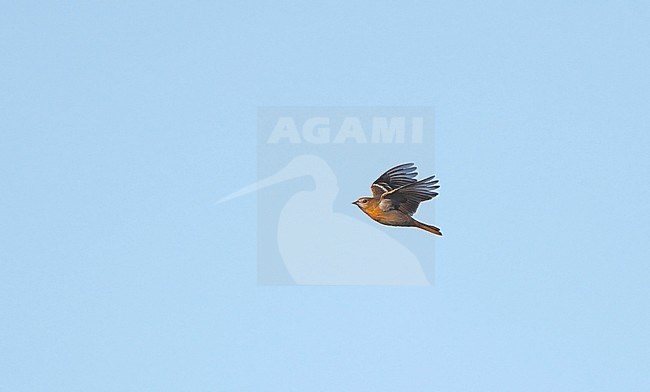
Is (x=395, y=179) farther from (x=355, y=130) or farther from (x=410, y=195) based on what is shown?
(x=355, y=130)

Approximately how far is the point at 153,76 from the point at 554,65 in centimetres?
110

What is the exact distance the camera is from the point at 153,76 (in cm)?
266

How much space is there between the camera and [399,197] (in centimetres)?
263

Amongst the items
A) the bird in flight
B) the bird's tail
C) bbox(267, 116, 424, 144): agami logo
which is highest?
bbox(267, 116, 424, 144): agami logo

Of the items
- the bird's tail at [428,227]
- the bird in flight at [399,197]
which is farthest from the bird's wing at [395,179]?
the bird's tail at [428,227]

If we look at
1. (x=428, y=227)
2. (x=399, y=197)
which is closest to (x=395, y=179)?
(x=399, y=197)

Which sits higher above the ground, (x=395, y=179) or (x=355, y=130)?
(x=355, y=130)

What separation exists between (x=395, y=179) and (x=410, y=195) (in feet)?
0.20

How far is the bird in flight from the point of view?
2.62 m

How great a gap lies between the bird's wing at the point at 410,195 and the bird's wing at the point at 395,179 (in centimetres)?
1

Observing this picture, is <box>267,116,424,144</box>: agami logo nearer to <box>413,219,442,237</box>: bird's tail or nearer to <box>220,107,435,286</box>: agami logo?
<box>220,107,435,286</box>: agami logo

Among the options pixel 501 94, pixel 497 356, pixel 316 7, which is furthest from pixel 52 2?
pixel 497 356

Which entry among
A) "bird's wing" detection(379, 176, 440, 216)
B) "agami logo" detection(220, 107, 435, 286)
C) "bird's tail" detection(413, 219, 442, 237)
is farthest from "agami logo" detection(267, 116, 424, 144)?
"bird's tail" detection(413, 219, 442, 237)

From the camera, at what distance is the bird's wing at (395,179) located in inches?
103
